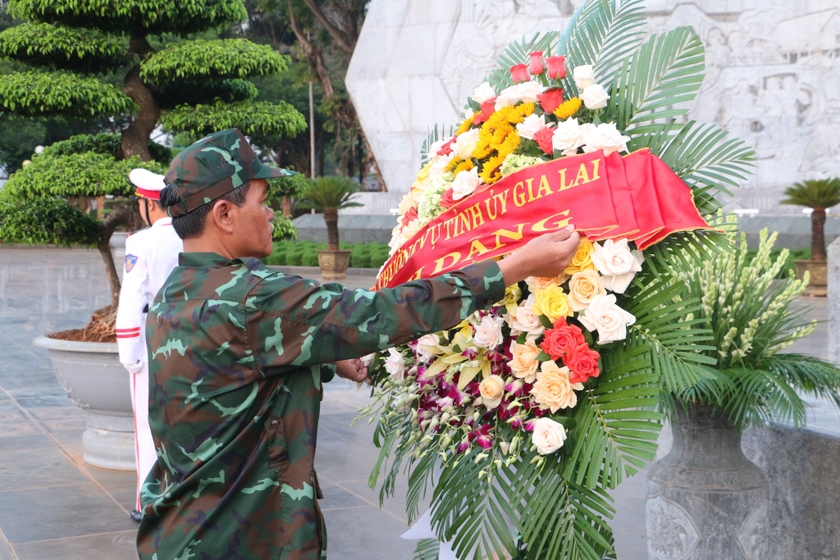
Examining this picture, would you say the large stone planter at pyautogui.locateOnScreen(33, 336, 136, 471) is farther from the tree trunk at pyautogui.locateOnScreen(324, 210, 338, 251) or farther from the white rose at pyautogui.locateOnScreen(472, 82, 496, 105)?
the tree trunk at pyautogui.locateOnScreen(324, 210, 338, 251)

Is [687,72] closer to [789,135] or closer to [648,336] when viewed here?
[648,336]

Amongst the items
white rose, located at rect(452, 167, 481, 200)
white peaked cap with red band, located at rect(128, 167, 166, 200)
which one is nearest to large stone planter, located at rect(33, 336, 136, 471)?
white peaked cap with red band, located at rect(128, 167, 166, 200)

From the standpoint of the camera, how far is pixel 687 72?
2334mm

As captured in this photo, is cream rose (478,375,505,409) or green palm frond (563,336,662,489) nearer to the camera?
green palm frond (563,336,662,489)

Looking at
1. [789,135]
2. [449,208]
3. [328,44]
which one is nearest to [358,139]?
[328,44]

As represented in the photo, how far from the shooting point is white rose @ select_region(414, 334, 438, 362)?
2.32 metres

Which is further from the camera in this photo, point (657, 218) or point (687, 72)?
point (687, 72)

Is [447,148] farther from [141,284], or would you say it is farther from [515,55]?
[141,284]

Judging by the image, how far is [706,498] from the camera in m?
3.09

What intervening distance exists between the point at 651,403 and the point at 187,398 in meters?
0.96

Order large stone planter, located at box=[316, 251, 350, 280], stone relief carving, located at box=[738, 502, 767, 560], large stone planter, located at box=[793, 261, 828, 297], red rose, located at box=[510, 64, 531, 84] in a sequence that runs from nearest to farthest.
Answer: red rose, located at box=[510, 64, 531, 84] → stone relief carving, located at box=[738, 502, 767, 560] → large stone planter, located at box=[793, 261, 828, 297] → large stone planter, located at box=[316, 251, 350, 280]

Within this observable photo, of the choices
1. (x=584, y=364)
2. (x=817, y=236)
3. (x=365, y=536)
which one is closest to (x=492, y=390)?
A: (x=584, y=364)

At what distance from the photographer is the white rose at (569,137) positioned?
219 cm

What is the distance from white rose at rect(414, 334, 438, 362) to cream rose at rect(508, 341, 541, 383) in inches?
9.2
